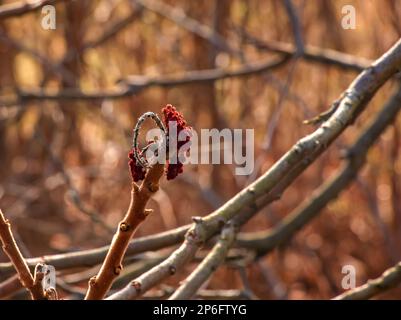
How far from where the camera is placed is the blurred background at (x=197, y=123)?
126 inches

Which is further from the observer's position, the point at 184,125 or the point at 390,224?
the point at 390,224

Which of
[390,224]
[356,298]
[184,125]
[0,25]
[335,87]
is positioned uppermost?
[0,25]

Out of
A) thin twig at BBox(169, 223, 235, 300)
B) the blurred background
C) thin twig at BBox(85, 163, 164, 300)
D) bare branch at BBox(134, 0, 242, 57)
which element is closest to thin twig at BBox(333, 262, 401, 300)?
thin twig at BBox(169, 223, 235, 300)

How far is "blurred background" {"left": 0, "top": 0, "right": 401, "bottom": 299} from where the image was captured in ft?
10.5

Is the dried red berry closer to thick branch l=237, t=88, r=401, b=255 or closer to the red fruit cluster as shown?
the red fruit cluster

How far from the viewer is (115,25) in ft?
12.4

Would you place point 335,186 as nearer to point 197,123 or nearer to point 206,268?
point 206,268

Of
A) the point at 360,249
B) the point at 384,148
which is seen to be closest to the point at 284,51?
the point at 384,148

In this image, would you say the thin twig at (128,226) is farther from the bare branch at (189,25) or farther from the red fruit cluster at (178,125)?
the bare branch at (189,25)

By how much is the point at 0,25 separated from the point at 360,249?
5.71 ft

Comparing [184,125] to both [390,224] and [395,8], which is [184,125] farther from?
[390,224]

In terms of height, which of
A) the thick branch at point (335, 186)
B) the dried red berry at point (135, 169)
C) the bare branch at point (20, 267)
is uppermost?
the thick branch at point (335, 186)

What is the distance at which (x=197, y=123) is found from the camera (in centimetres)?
350

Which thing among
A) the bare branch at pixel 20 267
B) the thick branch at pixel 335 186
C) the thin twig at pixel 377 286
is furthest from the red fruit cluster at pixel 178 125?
the thick branch at pixel 335 186
